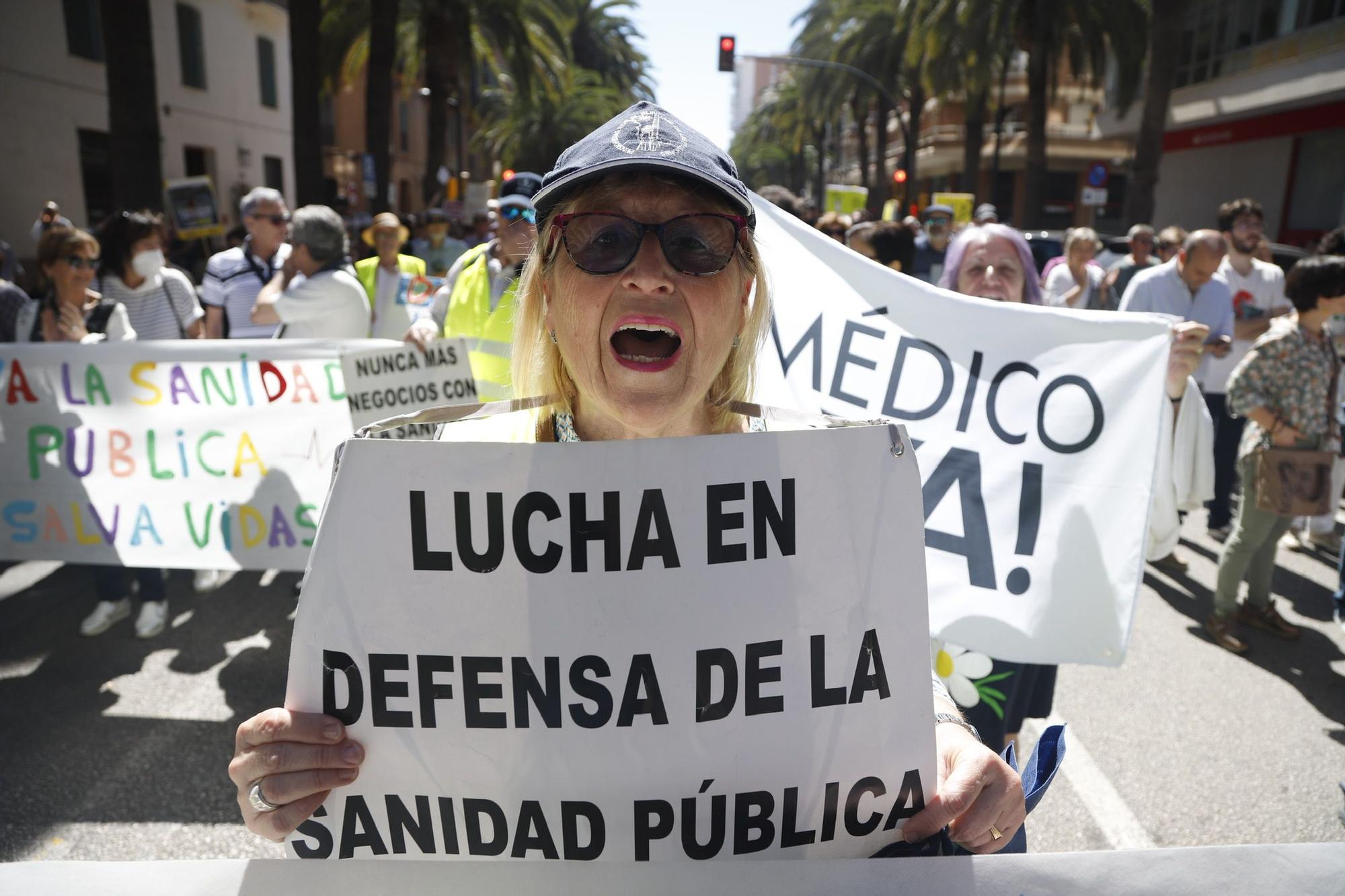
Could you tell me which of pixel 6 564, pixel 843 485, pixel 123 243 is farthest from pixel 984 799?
pixel 6 564

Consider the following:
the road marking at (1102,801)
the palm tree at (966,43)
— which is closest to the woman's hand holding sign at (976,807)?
the road marking at (1102,801)

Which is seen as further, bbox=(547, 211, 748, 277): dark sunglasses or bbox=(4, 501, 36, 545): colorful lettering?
bbox=(4, 501, 36, 545): colorful lettering

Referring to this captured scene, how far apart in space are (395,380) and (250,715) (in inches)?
58.3

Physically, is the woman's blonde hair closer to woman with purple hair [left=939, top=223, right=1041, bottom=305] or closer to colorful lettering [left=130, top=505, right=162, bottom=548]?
woman with purple hair [left=939, top=223, right=1041, bottom=305]

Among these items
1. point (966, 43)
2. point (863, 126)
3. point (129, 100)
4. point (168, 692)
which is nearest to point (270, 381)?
point (168, 692)

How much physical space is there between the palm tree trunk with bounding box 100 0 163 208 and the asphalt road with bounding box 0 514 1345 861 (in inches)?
275

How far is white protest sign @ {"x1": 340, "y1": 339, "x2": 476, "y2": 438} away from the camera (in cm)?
389

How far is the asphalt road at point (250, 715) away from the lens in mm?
2934

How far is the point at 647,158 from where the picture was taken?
4.05ft

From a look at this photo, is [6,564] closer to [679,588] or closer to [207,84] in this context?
[679,588]

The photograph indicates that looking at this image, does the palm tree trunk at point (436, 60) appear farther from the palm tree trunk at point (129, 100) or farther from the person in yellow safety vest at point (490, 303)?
the person in yellow safety vest at point (490, 303)

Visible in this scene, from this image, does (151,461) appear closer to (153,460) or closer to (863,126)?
(153,460)

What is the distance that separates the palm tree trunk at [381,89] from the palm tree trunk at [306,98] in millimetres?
1765

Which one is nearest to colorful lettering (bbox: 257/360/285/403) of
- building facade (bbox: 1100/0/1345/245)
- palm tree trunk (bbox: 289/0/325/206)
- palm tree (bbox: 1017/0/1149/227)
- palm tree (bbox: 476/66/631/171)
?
palm tree trunk (bbox: 289/0/325/206)
